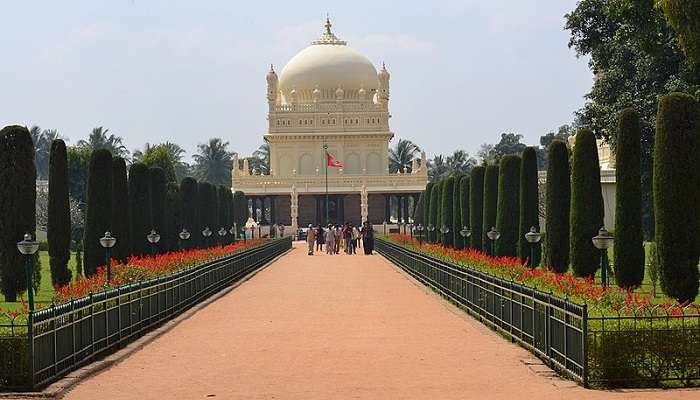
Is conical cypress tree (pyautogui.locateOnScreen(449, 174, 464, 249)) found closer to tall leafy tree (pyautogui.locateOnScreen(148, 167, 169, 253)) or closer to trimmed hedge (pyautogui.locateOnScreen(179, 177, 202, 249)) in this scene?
trimmed hedge (pyautogui.locateOnScreen(179, 177, 202, 249))

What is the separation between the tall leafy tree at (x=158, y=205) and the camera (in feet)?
129

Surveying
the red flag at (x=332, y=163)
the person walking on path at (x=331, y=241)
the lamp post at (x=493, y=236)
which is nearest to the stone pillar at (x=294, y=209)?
the red flag at (x=332, y=163)

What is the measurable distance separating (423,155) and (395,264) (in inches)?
2008

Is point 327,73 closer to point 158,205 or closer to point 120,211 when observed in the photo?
point 158,205

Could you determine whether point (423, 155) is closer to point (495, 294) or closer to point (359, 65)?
point (359, 65)

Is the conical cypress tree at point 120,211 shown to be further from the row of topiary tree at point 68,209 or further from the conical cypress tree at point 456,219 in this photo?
the conical cypress tree at point 456,219

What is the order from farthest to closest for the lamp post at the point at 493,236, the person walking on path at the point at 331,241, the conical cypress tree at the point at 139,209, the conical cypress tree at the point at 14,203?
the person walking on path at the point at 331,241 → the conical cypress tree at the point at 139,209 → the lamp post at the point at 493,236 → the conical cypress tree at the point at 14,203

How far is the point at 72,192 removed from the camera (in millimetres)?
74438

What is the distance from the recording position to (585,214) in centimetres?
2775

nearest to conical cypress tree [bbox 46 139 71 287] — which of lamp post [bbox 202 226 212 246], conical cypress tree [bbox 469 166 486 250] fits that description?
conical cypress tree [bbox 469 166 486 250]

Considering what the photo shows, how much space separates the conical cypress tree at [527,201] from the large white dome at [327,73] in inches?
2649

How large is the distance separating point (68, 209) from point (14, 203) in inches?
95.3

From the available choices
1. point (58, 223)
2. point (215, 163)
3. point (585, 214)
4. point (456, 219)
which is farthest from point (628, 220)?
point (215, 163)

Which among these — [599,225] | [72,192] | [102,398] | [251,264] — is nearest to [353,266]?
[251,264]
